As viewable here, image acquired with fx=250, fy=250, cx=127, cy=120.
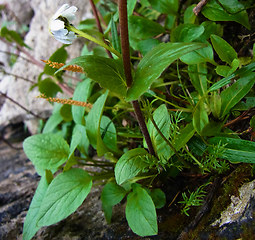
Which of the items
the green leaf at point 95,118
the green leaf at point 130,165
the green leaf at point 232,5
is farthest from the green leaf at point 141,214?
the green leaf at point 232,5

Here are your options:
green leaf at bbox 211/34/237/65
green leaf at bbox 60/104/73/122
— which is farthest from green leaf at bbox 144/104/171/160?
green leaf at bbox 60/104/73/122

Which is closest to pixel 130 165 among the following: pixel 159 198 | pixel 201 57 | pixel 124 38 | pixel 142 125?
pixel 142 125

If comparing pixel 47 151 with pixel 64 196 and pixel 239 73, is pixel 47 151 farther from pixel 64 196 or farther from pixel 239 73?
pixel 239 73

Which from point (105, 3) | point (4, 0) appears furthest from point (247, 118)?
point (4, 0)

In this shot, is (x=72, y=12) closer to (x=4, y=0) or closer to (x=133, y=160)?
(x=133, y=160)

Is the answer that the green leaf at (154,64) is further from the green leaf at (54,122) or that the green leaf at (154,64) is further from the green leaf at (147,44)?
the green leaf at (54,122)

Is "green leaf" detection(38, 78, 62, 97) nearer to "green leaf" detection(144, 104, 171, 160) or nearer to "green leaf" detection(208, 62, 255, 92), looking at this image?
"green leaf" detection(144, 104, 171, 160)

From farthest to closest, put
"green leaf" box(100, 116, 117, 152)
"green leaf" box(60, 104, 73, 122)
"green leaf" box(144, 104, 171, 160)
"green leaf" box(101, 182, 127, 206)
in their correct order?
"green leaf" box(60, 104, 73, 122) → "green leaf" box(100, 116, 117, 152) → "green leaf" box(101, 182, 127, 206) → "green leaf" box(144, 104, 171, 160)
